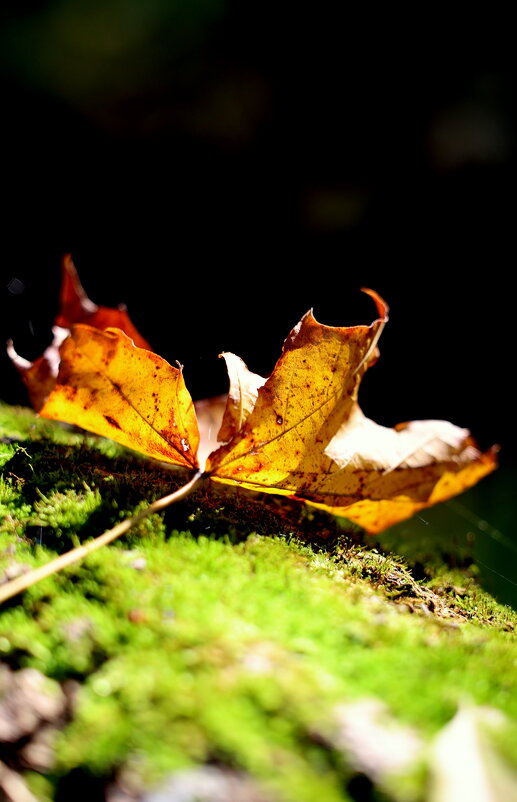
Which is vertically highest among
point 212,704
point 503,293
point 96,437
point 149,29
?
point 149,29

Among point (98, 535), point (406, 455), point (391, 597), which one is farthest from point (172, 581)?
point (406, 455)

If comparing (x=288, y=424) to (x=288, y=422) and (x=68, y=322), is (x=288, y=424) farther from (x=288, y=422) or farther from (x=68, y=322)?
(x=68, y=322)

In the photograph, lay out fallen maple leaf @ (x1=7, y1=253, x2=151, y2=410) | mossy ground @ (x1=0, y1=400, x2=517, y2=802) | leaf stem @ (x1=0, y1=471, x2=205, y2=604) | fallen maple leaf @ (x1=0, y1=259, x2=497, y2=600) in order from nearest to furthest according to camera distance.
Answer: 1. mossy ground @ (x1=0, y1=400, x2=517, y2=802)
2. leaf stem @ (x1=0, y1=471, x2=205, y2=604)
3. fallen maple leaf @ (x1=0, y1=259, x2=497, y2=600)
4. fallen maple leaf @ (x1=7, y1=253, x2=151, y2=410)

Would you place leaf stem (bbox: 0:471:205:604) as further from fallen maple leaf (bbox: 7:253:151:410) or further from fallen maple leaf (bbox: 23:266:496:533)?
fallen maple leaf (bbox: 7:253:151:410)

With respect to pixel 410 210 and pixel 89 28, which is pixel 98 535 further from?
pixel 89 28

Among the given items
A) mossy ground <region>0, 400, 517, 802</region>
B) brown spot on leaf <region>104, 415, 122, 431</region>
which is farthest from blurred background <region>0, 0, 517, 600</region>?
mossy ground <region>0, 400, 517, 802</region>

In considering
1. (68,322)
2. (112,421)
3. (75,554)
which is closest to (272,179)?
(68,322)

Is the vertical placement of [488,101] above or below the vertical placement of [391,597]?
above
